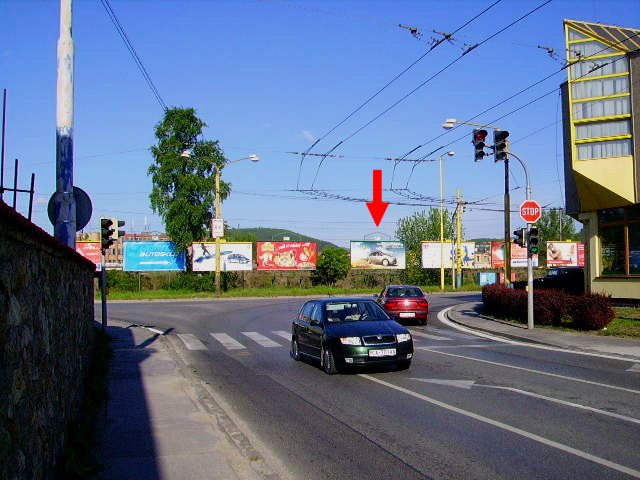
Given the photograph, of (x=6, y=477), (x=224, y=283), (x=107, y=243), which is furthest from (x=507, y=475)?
(x=224, y=283)

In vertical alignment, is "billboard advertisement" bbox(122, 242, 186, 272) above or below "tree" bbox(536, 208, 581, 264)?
below

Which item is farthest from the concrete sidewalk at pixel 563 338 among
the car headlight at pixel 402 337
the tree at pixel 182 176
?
the tree at pixel 182 176

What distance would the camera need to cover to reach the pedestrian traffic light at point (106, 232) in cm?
1998

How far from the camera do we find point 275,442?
758 centimetres

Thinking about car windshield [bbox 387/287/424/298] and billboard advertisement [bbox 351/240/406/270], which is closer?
car windshield [bbox 387/287/424/298]

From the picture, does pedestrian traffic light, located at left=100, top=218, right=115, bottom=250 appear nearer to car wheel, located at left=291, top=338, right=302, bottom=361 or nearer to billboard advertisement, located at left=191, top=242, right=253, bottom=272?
car wheel, located at left=291, top=338, right=302, bottom=361

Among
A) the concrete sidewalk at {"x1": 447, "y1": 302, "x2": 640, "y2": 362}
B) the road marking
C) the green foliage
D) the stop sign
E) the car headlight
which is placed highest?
the stop sign

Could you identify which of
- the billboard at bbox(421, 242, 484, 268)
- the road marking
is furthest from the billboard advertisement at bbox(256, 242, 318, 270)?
the road marking

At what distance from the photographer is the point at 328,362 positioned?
12.7 meters

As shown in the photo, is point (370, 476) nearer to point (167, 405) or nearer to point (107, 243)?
point (167, 405)

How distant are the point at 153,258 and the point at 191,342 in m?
34.8

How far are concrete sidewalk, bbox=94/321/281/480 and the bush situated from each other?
13.1 meters

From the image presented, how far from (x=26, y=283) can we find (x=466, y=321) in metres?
22.6

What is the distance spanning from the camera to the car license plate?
12148 mm
